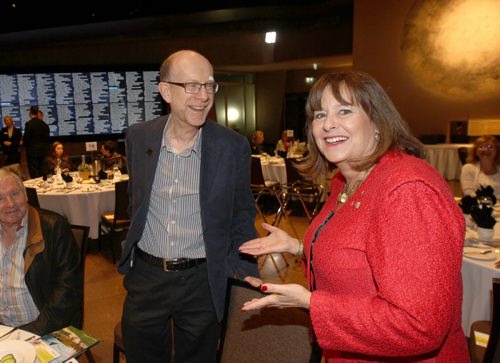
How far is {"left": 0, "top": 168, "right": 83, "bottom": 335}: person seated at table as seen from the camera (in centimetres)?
209

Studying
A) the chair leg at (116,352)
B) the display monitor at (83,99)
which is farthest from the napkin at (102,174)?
the display monitor at (83,99)

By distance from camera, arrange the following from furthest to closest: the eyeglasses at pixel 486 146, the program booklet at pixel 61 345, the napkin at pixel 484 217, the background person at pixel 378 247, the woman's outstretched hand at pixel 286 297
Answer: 1. the eyeglasses at pixel 486 146
2. the napkin at pixel 484 217
3. the program booklet at pixel 61 345
4. the woman's outstretched hand at pixel 286 297
5. the background person at pixel 378 247

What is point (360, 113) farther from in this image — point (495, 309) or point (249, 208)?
point (495, 309)

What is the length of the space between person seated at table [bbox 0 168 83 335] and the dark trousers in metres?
0.34

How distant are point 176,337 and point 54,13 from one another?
395 inches

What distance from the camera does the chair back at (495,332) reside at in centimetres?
184

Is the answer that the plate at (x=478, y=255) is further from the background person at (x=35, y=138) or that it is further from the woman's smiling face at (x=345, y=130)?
the background person at (x=35, y=138)

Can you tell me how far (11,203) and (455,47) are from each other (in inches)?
382

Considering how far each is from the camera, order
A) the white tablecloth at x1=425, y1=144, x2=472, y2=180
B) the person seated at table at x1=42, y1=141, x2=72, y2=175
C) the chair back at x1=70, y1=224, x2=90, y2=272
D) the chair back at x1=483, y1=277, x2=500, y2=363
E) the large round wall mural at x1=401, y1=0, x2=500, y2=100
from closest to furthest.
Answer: the chair back at x1=483, y1=277, x2=500, y2=363 → the chair back at x1=70, y1=224, x2=90, y2=272 → the person seated at table at x1=42, y1=141, x2=72, y2=175 → the large round wall mural at x1=401, y1=0, x2=500, y2=100 → the white tablecloth at x1=425, y1=144, x2=472, y2=180

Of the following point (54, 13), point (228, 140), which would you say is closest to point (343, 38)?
point (54, 13)

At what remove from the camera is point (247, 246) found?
159 cm

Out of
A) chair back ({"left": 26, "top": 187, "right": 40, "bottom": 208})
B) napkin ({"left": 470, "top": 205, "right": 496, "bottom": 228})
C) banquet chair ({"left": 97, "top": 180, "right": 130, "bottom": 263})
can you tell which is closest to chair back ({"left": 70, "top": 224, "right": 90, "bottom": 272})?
banquet chair ({"left": 97, "top": 180, "right": 130, "bottom": 263})

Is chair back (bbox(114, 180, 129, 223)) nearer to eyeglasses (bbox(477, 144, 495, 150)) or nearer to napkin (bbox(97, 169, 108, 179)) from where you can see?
napkin (bbox(97, 169, 108, 179))

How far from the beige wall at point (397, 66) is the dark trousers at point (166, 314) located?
8.74m
